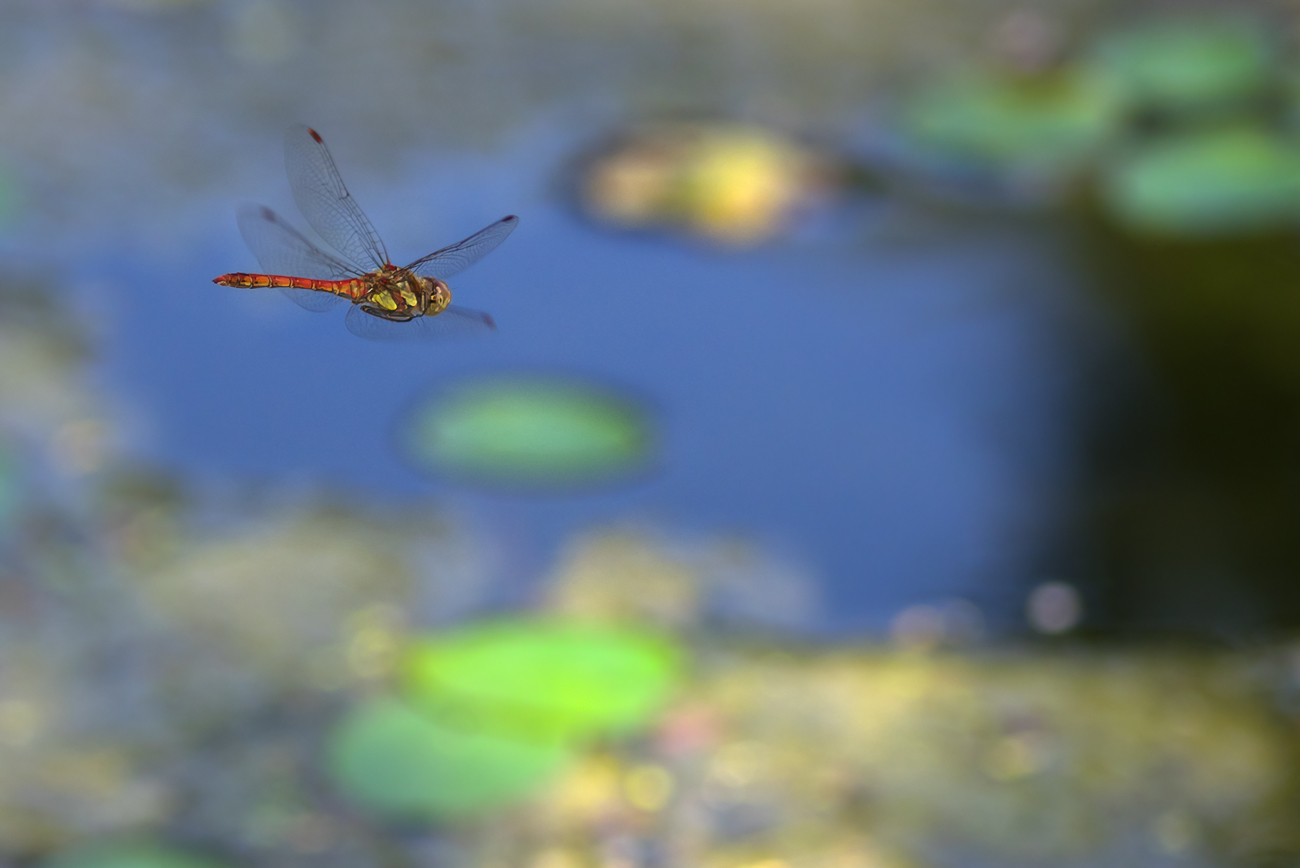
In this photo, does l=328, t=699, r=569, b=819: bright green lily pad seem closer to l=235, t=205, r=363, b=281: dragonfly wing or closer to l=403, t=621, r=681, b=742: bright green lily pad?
l=403, t=621, r=681, b=742: bright green lily pad

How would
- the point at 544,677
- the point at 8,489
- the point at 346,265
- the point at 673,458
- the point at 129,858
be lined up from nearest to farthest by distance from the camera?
1. the point at 346,265
2. the point at 129,858
3. the point at 544,677
4. the point at 8,489
5. the point at 673,458

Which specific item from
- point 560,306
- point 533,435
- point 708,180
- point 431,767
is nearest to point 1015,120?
point 708,180

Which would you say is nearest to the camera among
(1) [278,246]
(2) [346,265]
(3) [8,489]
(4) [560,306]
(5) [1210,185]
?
(1) [278,246]

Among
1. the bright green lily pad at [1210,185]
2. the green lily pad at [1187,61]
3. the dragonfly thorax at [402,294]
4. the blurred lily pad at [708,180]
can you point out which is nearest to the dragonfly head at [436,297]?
the dragonfly thorax at [402,294]

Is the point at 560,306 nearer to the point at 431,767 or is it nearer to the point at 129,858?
the point at 431,767

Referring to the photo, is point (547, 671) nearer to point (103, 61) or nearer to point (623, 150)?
point (623, 150)

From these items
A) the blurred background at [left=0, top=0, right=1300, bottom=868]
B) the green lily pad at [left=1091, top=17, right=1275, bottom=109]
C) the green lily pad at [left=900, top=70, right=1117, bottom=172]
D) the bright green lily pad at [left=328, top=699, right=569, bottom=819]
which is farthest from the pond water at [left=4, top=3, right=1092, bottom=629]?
the green lily pad at [left=1091, top=17, right=1275, bottom=109]
